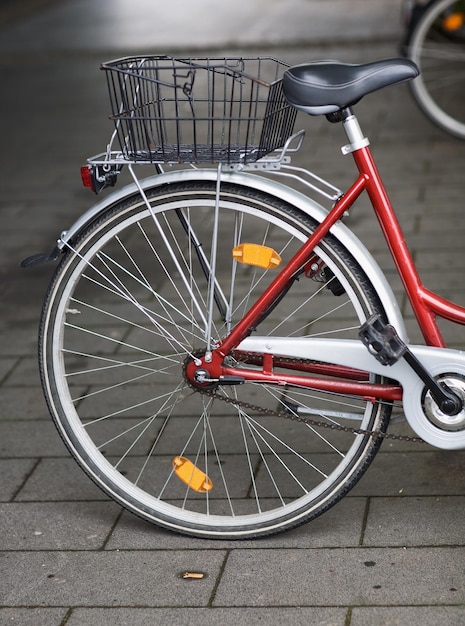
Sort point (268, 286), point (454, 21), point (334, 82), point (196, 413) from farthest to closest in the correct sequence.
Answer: point (454, 21)
point (196, 413)
point (268, 286)
point (334, 82)

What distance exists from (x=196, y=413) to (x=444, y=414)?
120 cm

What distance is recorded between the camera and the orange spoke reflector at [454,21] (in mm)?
7020

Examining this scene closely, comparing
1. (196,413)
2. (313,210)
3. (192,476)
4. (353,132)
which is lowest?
(196,413)

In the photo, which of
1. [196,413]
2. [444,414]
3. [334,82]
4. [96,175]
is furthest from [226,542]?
[334,82]

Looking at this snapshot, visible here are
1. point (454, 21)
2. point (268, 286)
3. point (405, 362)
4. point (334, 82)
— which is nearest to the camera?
point (334, 82)

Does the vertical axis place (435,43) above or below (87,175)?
below

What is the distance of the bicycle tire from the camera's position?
2.85 m

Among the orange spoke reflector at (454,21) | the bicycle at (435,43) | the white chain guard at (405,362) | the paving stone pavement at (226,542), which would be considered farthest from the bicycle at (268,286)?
Answer: the orange spoke reflector at (454,21)

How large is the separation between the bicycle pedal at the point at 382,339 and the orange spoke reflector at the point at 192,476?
634 mm

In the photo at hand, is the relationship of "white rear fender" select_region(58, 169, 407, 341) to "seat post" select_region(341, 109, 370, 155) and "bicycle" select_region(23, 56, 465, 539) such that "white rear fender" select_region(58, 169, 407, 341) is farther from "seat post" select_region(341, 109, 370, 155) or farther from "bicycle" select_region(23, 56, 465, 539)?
"seat post" select_region(341, 109, 370, 155)

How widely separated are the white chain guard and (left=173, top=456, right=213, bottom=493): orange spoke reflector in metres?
0.42

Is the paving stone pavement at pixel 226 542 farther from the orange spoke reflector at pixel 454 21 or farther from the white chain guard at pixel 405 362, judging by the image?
the orange spoke reflector at pixel 454 21

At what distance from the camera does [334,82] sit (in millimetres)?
2668

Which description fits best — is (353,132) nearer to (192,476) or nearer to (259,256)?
(259,256)
